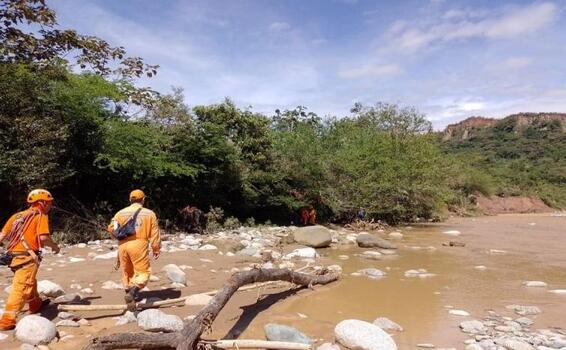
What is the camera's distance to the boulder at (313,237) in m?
13.2

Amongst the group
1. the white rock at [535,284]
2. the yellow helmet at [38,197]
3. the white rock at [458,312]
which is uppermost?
the yellow helmet at [38,197]

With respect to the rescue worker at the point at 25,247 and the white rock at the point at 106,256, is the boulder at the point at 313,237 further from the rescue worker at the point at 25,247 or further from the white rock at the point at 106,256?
the rescue worker at the point at 25,247

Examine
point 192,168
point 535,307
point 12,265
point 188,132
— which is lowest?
point 535,307

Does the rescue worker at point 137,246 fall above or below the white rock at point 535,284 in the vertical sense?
above

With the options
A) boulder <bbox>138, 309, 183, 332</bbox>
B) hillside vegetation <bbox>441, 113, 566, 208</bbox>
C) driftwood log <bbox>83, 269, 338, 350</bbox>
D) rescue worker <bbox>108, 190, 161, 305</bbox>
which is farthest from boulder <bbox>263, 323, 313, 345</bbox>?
hillside vegetation <bbox>441, 113, 566, 208</bbox>

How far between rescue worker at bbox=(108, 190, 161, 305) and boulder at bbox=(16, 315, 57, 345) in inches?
41.2

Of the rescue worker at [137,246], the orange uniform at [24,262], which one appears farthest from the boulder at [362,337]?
the orange uniform at [24,262]

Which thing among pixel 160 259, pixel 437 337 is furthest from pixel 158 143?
pixel 437 337

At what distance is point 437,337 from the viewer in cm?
559

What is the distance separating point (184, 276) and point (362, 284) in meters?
3.12

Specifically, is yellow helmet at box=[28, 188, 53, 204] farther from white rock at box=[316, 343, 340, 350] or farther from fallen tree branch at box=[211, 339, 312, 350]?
white rock at box=[316, 343, 340, 350]

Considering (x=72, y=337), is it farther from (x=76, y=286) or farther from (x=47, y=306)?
(x=76, y=286)

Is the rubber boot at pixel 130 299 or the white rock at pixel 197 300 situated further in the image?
the white rock at pixel 197 300

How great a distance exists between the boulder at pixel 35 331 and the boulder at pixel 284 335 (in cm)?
223
